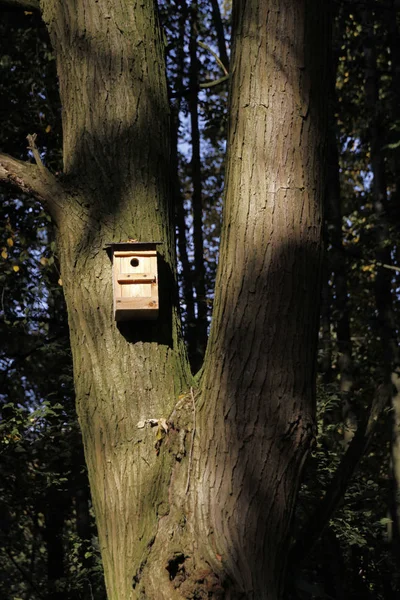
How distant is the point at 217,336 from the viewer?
228cm

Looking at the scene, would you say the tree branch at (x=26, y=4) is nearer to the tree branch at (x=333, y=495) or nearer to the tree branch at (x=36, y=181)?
the tree branch at (x=36, y=181)

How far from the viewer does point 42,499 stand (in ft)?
21.3

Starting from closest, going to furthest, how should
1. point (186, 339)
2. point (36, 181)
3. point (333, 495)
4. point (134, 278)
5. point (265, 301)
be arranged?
point (265, 301), point (333, 495), point (134, 278), point (36, 181), point (186, 339)

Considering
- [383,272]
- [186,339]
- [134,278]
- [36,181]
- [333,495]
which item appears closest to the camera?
[333,495]

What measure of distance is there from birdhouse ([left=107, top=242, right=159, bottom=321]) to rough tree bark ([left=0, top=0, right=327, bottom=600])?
0.15 ft

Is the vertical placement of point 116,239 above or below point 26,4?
below

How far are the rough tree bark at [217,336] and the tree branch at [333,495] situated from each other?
216mm

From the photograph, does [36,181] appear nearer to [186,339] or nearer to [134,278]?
[134,278]

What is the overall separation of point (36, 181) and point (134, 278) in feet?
1.75

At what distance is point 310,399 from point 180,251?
19.9ft

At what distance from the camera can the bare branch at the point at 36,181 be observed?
274cm

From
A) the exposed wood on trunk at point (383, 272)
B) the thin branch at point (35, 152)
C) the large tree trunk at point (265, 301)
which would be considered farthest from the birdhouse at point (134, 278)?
the exposed wood on trunk at point (383, 272)

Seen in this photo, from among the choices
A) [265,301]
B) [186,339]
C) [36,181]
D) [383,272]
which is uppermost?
[36,181]

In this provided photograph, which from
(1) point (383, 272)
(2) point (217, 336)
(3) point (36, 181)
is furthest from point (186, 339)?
(2) point (217, 336)
